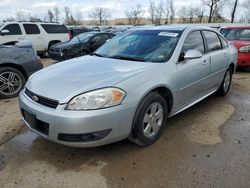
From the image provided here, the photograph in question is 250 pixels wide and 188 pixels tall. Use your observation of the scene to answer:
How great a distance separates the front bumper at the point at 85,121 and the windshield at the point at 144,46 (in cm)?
110

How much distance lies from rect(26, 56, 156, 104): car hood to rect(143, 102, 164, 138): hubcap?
511mm

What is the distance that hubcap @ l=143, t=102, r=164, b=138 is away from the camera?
10.4 feet

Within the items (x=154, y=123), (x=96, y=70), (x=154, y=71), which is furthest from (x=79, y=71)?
(x=154, y=123)

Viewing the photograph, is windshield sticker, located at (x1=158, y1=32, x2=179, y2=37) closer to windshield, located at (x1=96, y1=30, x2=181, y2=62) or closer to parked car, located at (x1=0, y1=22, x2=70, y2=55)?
windshield, located at (x1=96, y1=30, x2=181, y2=62)

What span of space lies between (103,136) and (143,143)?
0.68 m

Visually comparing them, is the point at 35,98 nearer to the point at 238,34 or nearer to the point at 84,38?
the point at 238,34

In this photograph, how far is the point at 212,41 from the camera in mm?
4734

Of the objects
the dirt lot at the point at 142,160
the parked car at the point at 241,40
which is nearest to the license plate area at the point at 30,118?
the dirt lot at the point at 142,160

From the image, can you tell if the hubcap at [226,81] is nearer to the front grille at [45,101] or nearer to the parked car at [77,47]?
the front grille at [45,101]

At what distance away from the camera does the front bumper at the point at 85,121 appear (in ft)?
8.49

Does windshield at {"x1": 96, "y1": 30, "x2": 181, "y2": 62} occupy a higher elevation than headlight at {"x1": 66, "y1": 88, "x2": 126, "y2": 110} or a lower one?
higher

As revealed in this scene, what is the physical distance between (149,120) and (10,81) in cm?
361

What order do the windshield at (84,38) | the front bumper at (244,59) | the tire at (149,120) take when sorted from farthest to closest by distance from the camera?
1. the windshield at (84,38)
2. the front bumper at (244,59)
3. the tire at (149,120)

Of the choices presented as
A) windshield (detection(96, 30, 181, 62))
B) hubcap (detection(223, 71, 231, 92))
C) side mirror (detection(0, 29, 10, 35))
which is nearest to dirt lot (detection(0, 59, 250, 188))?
windshield (detection(96, 30, 181, 62))
